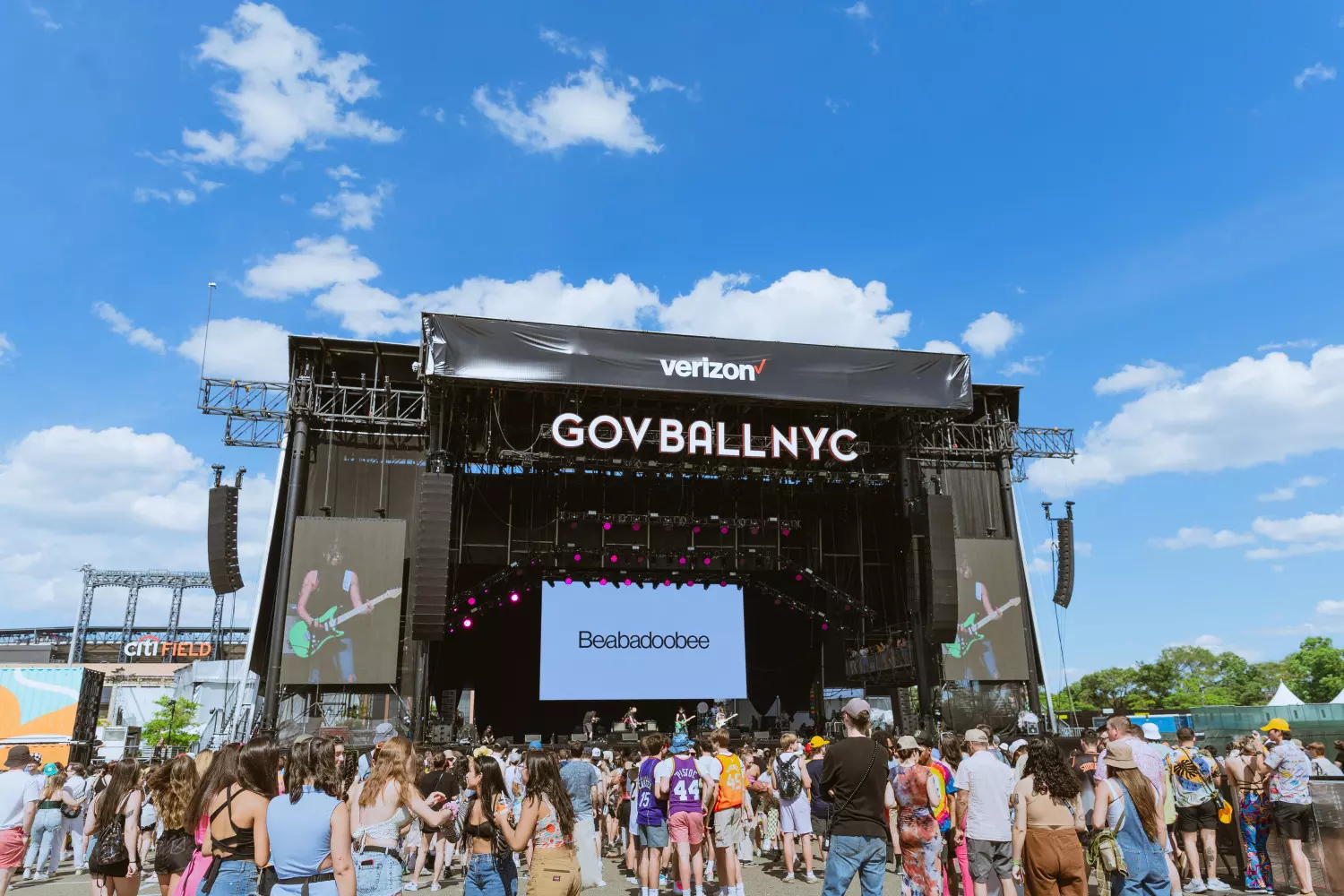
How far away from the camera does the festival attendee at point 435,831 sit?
7988 millimetres

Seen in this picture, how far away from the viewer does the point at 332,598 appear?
2030cm

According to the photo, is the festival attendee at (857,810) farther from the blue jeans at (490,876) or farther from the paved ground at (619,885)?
the paved ground at (619,885)

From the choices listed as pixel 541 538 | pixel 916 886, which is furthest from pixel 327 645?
pixel 916 886

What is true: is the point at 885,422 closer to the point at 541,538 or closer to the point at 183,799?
the point at 541,538

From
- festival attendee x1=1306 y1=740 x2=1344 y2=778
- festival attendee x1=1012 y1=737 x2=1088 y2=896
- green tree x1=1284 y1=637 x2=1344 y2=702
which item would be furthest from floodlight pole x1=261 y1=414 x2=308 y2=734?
green tree x1=1284 y1=637 x2=1344 y2=702

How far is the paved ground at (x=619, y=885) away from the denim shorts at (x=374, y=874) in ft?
16.3

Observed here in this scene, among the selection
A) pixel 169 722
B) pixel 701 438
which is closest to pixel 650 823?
pixel 701 438

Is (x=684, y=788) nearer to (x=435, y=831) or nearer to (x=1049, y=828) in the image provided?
(x=435, y=831)

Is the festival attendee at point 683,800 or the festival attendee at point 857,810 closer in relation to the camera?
the festival attendee at point 857,810

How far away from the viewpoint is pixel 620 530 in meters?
24.5

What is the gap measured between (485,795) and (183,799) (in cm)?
214

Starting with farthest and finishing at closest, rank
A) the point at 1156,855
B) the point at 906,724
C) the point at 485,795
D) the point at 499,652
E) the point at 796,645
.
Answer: the point at 796,645 < the point at 499,652 < the point at 906,724 < the point at 1156,855 < the point at 485,795

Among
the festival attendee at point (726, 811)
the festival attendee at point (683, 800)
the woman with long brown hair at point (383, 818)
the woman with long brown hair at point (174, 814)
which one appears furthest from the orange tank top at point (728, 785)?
the woman with long brown hair at point (174, 814)

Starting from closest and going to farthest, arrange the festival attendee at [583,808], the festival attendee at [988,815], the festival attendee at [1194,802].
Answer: the festival attendee at [988,815], the festival attendee at [583,808], the festival attendee at [1194,802]
